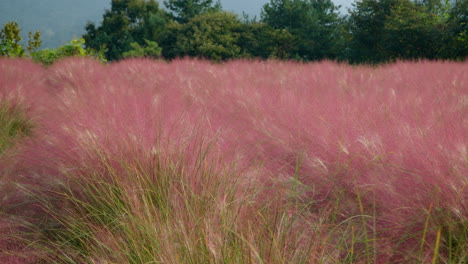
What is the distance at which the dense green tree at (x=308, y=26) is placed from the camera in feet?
59.5

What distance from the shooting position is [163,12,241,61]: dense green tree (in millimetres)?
16953

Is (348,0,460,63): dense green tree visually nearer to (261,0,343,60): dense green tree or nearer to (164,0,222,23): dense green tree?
(261,0,343,60): dense green tree

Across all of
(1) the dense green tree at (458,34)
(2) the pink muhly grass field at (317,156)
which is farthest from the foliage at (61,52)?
(1) the dense green tree at (458,34)

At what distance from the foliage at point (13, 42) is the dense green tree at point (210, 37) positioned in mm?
6908

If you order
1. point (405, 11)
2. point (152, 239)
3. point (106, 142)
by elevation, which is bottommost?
point (152, 239)

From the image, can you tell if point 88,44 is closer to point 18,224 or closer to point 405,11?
point 405,11

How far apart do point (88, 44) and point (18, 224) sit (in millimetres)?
24849

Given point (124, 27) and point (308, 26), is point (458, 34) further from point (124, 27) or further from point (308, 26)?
point (124, 27)

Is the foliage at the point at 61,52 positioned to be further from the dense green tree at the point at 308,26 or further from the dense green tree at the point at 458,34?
the dense green tree at the point at 458,34

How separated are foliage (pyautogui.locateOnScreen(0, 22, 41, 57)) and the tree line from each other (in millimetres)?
884

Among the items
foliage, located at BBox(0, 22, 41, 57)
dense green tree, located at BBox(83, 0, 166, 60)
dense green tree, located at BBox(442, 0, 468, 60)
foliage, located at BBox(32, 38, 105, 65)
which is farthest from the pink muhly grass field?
dense green tree, located at BBox(83, 0, 166, 60)

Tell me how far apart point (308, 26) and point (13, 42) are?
506 inches

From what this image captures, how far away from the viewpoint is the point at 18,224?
175cm

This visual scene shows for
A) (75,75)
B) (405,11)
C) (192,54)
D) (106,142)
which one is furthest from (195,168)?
(192,54)
